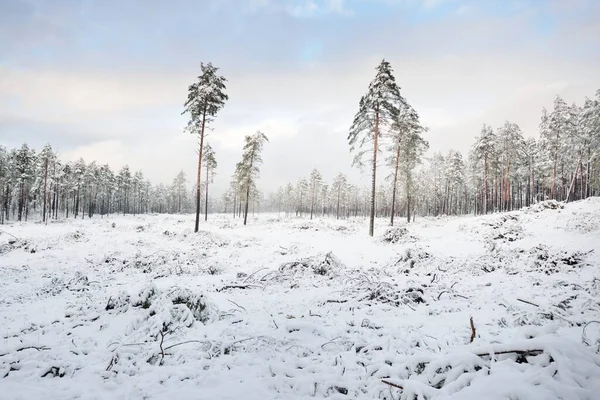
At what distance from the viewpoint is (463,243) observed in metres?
17.0

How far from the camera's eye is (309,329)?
592cm

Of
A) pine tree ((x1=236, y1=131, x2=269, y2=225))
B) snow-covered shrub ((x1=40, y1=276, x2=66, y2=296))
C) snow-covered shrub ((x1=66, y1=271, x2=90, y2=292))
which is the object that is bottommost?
snow-covered shrub ((x1=40, y1=276, x2=66, y2=296))

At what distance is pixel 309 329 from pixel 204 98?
21414mm

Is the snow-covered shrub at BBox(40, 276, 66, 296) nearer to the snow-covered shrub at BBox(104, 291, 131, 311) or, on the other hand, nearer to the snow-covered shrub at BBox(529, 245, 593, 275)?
the snow-covered shrub at BBox(104, 291, 131, 311)

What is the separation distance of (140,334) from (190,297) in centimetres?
145

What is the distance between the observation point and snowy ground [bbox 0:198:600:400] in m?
3.32

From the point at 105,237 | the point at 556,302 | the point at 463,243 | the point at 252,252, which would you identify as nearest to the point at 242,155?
the point at 105,237

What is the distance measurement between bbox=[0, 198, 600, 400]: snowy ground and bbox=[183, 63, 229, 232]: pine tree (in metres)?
12.9

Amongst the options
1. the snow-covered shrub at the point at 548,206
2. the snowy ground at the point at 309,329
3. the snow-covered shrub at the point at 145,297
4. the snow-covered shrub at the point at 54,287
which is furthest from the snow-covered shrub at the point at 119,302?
the snow-covered shrub at the point at 548,206

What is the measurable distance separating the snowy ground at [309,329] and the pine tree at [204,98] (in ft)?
42.4

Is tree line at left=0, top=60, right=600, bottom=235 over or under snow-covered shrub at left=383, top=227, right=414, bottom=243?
over

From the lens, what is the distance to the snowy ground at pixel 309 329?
3.32 meters

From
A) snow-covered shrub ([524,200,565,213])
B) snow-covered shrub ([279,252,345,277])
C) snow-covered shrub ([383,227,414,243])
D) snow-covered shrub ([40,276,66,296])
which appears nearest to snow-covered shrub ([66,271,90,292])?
snow-covered shrub ([40,276,66,296])

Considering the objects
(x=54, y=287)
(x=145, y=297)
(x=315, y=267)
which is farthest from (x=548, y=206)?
(x=54, y=287)
